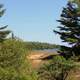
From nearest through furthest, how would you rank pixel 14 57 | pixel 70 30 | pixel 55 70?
pixel 55 70, pixel 14 57, pixel 70 30

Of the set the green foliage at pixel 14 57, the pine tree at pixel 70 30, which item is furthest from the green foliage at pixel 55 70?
the pine tree at pixel 70 30

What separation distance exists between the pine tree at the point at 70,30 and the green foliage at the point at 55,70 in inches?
827

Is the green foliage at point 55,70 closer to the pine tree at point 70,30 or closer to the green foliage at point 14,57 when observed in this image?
the green foliage at point 14,57

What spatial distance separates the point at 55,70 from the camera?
108 ft

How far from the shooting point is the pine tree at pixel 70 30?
5609cm

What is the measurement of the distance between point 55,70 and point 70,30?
2578 centimetres

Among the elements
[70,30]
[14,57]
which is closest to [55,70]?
[14,57]

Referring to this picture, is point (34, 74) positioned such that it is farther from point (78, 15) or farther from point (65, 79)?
point (78, 15)

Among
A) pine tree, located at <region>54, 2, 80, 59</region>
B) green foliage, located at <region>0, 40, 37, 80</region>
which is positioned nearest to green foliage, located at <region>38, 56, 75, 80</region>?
green foliage, located at <region>0, 40, 37, 80</region>

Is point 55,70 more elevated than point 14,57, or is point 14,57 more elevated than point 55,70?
point 14,57

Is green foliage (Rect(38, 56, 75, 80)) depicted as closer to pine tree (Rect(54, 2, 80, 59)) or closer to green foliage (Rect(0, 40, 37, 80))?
green foliage (Rect(0, 40, 37, 80))

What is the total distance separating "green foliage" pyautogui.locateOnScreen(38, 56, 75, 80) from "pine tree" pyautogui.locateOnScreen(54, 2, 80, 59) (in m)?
21.0

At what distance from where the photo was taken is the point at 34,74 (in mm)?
30547

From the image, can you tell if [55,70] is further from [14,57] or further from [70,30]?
[70,30]
